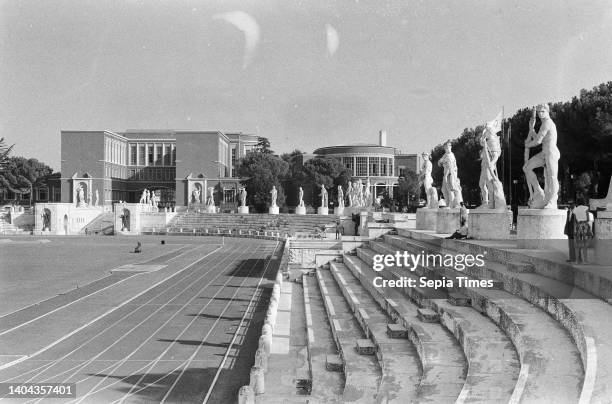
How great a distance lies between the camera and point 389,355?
7.05 metres

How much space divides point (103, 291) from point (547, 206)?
13.3 metres

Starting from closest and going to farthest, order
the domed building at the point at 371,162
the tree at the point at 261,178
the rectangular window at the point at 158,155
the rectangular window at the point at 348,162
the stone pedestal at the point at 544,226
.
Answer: the stone pedestal at the point at 544,226
the tree at the point at 261,178
the rectangular window at the point at 348,162
the domed building at the point at 371,162
the rectangular window at the point at 158,155

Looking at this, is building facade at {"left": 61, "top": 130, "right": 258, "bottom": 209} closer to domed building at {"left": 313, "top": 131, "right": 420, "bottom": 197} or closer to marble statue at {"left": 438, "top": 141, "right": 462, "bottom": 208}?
domed building at {"left": 313, "top": 131, "right": 420, "bottom": 197}

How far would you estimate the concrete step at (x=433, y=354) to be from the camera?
5.57 metres

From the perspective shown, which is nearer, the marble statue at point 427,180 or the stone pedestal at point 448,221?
the stone pedestal at point 448,221

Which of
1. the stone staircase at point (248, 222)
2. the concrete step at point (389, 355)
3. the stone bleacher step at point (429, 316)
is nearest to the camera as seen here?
the concrete step at point (389, 355)

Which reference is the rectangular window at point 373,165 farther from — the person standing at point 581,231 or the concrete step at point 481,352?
the concrete step at point 481,352

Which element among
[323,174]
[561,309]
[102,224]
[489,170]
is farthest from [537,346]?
[323,174]

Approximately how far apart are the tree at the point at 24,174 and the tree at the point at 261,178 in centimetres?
3236

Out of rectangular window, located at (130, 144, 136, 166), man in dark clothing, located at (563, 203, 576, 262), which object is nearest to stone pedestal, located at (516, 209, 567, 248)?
man in dark clothing, located at (563, 203, 576, 262)

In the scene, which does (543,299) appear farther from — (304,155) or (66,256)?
(304,155)

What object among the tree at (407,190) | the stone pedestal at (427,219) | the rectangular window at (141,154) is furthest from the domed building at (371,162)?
the stone pedestal at (427,219)

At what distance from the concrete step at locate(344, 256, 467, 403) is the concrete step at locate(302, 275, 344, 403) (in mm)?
1029

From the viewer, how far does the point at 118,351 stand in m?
10.9
